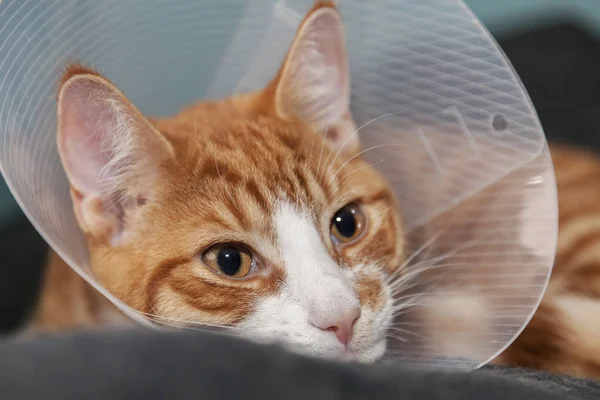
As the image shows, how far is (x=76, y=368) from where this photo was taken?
58cm

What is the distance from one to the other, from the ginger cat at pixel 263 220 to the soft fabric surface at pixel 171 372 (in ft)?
0.99

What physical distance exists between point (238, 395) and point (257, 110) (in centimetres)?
75

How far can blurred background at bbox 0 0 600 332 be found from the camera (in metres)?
1.76

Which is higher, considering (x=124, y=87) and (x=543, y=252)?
(x=124, y=87)

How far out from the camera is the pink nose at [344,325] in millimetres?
932

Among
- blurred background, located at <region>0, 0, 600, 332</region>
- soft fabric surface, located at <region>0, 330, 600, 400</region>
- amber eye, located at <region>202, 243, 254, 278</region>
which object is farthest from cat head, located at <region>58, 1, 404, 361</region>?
blurred background, located at <region>0, 0, 600, 332</region>

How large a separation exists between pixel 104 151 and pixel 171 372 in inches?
22.1

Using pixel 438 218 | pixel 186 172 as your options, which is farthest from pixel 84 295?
pixel 438 218

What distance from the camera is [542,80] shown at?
2.19 m

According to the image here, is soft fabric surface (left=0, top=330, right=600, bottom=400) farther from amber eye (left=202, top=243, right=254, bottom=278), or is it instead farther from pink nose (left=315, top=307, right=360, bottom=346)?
amber eye (left=202, top=243, right=254, bottom=278)

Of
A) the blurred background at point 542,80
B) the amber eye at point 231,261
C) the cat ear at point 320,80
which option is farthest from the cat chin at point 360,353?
the blurred background at point 542,80

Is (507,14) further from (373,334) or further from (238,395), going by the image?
(238,395)

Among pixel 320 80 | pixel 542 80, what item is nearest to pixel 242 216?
pixel 320 80

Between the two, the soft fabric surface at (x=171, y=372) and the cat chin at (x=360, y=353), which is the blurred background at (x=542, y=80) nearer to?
the cat chin at (x=360, y=353)
